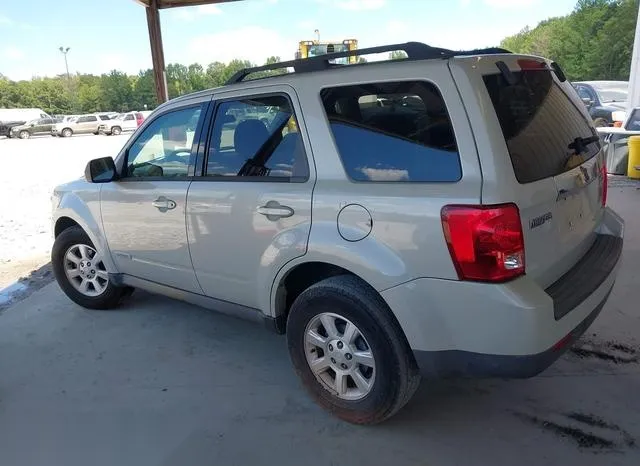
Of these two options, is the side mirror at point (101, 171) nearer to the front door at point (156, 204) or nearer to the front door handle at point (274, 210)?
the front door at point (156, 204)

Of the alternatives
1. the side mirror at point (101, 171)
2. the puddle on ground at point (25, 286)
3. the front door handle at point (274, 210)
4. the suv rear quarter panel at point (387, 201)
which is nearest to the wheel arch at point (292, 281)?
the suv rear quarter panel at point (387, 201)

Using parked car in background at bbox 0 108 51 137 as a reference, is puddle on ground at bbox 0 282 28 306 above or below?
below

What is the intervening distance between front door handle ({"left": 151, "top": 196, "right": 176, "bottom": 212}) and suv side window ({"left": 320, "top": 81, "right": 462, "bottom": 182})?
4.40 feet

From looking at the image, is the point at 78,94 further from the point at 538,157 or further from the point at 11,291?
the point at 538,157

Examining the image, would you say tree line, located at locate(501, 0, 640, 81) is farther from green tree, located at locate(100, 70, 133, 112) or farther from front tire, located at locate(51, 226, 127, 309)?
green tree, located at locate(100, 70, 133, 112)

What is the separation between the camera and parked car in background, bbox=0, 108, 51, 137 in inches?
1607

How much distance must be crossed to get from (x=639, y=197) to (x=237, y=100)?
6.96 metres

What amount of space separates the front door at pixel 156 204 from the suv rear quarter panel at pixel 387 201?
1.05m

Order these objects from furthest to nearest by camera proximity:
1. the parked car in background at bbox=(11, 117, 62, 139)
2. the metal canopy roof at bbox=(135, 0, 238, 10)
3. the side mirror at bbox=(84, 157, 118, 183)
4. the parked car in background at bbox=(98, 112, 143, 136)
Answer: the parked car in background at bbox=(11, 117, 62, 139) < the parked car in background at bbox=(98, 112, 143, 136) < the metal canopy roof at bbox=(135, 0, 238, 10) < the side mirror at bbox=(84, 157, 118, 183)

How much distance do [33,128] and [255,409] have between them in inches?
1699

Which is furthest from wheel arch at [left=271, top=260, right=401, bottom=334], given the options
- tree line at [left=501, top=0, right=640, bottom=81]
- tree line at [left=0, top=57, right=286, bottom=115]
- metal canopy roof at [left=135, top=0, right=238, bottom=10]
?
tree line at [left=0, top=57, right=286, bottom=115]

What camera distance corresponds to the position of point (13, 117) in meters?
42.4

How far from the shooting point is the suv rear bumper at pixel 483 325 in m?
2.16

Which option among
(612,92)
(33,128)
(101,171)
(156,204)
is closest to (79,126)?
(33,128)
